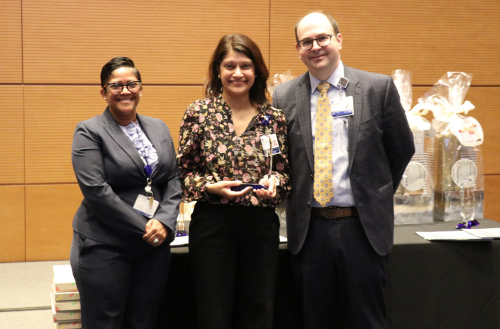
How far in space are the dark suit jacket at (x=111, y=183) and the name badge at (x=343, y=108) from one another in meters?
0.76

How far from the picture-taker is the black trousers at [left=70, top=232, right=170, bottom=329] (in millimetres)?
1784

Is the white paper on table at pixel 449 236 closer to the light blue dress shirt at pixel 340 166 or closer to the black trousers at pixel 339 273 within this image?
the black trousers at pixel 339 273

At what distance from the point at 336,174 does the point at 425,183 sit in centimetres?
100

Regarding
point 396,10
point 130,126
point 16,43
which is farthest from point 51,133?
point 396,10

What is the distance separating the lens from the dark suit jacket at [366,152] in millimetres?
1910

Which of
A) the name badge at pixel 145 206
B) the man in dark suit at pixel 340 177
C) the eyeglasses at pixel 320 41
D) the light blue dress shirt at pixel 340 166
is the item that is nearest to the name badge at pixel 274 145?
the man in dark suit at pixel 340 177

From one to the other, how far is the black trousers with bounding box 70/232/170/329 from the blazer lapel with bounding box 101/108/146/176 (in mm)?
351

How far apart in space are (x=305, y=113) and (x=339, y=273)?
2.32 feet

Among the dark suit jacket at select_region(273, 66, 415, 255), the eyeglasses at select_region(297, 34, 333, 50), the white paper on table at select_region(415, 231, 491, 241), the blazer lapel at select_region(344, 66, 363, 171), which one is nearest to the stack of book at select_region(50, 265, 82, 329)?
the dark suit jacket at select_region(273, 66, 415, 255)

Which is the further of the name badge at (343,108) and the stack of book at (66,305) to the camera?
the stack of book at (66,305)

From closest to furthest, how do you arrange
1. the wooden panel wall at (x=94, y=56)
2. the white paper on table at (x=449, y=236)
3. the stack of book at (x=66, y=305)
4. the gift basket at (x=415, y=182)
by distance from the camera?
1. the stack of book at (x=66, y=305)
2. the white paper on table at (x=449, y=236)
3. the gift basket at (x=415, y=182)
4. the wooden panel wall at (x=94, y=56)

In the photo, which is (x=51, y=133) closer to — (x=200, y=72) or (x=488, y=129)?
(x=200, y=72)

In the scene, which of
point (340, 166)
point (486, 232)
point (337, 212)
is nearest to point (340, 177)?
point (340, 166)

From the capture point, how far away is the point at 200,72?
13.8 feet
